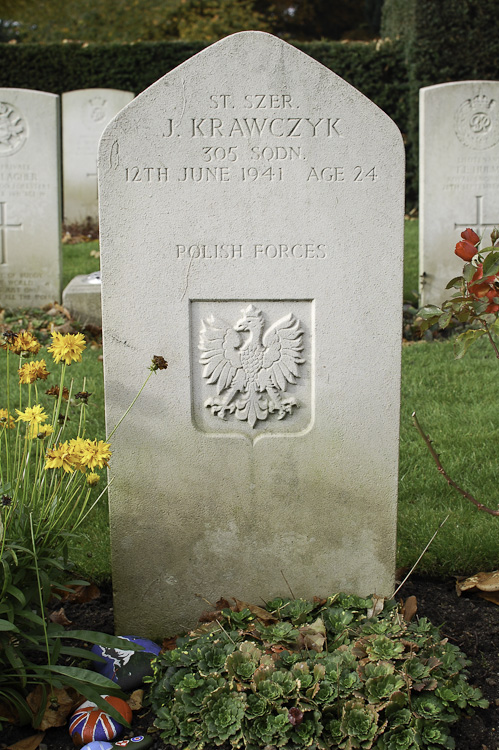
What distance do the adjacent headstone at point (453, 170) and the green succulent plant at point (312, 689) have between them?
185 inches

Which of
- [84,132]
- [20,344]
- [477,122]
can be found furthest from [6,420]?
[84,132]

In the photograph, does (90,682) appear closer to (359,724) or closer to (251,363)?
(359,724)

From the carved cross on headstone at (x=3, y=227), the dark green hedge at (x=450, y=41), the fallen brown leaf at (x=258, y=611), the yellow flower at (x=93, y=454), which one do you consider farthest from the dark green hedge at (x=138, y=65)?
the yellow flower at (x=93, y=454)

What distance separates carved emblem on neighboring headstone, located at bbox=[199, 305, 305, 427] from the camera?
244 cm

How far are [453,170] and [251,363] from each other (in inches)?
186

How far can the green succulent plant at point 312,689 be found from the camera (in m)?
1.99

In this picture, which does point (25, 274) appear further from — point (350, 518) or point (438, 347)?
point (350, 518)

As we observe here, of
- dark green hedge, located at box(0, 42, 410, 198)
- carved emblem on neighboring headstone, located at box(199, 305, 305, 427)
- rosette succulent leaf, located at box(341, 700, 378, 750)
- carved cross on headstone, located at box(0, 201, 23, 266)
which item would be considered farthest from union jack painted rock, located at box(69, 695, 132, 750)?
dark green hedge, located at box(0, 42, 410, 198)

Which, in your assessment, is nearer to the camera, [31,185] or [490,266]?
[490,266]

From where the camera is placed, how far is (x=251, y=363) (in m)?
2.50

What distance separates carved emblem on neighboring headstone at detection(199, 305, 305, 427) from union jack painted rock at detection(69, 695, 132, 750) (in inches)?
37.1

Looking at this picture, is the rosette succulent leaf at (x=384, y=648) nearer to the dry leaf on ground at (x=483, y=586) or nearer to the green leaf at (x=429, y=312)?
the dry leaf on ground at (x=483, y=586)

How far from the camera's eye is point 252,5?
16.8 m

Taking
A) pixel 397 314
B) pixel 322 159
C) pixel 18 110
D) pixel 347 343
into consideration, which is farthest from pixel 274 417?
pixel 18 110
